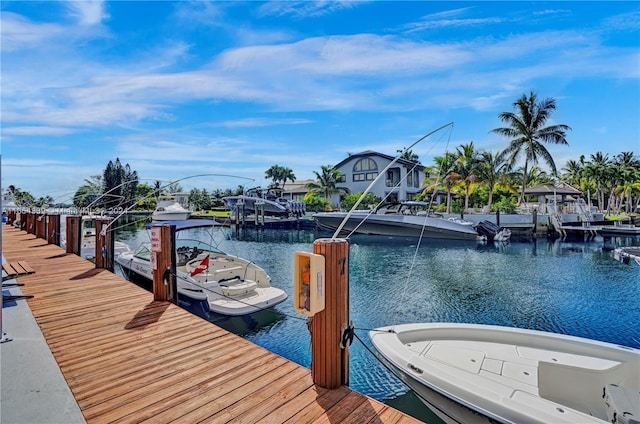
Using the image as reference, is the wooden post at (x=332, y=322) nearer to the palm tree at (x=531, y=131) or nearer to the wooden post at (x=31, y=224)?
the wooden post at (x=31, y=224)

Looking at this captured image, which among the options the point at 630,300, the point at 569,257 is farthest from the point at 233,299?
the point at 569,257

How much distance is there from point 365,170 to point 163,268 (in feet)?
144

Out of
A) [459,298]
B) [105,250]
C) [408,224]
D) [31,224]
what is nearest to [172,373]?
[105,250]

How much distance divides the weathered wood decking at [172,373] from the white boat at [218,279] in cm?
243

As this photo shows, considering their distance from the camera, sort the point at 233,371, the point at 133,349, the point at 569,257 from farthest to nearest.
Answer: the point at 569,257 < the point at 133,349 < the point at 233,371

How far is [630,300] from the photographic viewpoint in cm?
1198

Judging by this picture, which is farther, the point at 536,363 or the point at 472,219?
the point at 472,219

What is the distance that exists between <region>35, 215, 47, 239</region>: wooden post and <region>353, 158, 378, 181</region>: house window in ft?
122

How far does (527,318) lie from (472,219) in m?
26.7

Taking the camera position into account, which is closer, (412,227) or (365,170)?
(412,227)

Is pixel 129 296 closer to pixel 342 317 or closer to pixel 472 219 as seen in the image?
pixel 342 317

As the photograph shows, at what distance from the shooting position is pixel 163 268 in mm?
6238

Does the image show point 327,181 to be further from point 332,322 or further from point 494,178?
point 332,322

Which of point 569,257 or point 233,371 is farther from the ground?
point 233,371
